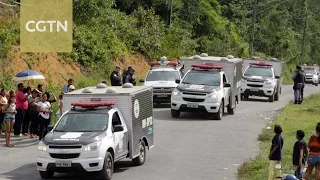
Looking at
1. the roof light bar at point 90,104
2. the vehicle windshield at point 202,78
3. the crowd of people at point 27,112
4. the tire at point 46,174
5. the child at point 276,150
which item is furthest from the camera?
→ the vehicle windshield at point 202,78

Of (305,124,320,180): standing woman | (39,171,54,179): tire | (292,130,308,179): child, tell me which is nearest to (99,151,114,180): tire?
(39,171,54,179): tire

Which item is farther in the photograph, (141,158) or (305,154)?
(141,158)

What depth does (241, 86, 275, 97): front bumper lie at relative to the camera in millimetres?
39531

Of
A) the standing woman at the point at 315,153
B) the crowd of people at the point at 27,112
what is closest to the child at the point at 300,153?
the standing woman at the point at 315,153

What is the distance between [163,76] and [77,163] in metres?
18.8

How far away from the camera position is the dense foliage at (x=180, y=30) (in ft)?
132

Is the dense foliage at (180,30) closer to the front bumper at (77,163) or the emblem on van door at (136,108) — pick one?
the emblem on van door at (136,108)

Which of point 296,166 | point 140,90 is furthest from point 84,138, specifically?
point 296,166

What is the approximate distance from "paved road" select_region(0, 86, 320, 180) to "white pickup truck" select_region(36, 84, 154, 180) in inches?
28.3

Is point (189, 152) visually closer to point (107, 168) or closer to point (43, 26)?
point (107, 168)

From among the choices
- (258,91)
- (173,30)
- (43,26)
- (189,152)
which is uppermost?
(43,26)

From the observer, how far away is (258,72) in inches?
1609

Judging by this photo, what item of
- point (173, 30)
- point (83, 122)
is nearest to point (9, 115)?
point (83, 122)

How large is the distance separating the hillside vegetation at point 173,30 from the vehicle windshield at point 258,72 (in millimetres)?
7659
